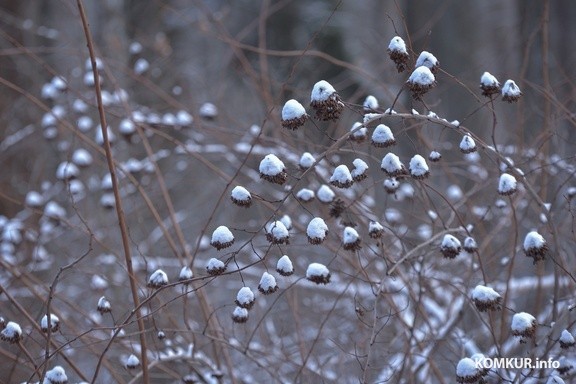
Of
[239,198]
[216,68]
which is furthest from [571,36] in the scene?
[239,198]

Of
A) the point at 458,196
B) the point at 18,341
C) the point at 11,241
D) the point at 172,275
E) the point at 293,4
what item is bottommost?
the point at 18,341

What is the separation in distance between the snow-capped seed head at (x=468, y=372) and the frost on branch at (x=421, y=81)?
0.57 meters

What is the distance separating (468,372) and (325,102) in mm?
629

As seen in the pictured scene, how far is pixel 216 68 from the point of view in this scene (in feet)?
30.5

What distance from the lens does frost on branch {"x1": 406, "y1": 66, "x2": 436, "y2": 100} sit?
1398mm

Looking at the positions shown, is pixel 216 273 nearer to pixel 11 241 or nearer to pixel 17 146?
pixel 11 241

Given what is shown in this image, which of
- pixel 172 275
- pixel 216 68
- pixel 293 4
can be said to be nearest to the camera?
pixel 172 275

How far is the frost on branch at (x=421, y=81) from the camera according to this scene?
4.59ft

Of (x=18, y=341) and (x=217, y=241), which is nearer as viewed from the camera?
(x=217, y=241)

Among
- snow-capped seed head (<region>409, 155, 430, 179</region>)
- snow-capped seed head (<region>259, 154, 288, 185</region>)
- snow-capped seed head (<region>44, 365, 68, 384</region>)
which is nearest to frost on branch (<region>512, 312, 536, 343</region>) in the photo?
snow-capped seed head (<region>409, 155, 430, 179</region>)

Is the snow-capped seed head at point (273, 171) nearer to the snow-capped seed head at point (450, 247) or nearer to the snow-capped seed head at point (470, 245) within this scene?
the snow-capped seed head at point (450, 247)

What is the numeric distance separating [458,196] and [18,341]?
1907mm

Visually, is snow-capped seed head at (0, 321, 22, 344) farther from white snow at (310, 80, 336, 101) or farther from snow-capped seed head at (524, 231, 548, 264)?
snow-capped seed head at (524, 231, 548, 264)

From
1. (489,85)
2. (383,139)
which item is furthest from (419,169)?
(489,85)
